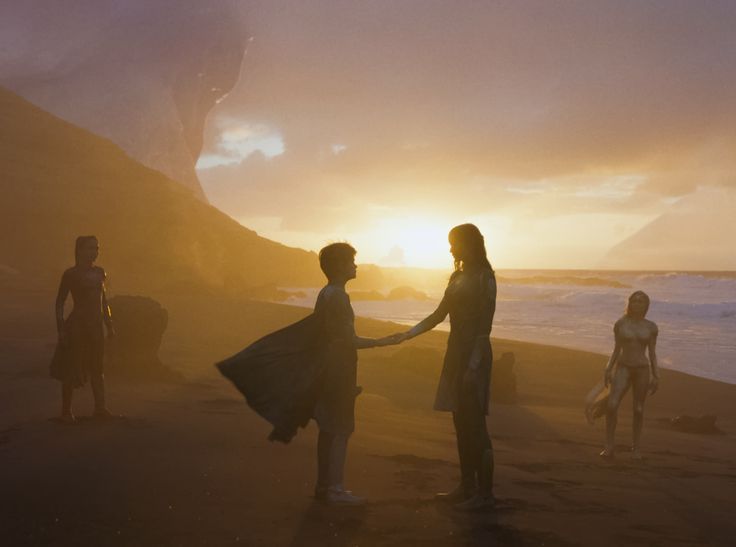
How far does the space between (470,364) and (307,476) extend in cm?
186

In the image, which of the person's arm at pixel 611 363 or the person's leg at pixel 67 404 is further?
the person's arm at pixel 611 363

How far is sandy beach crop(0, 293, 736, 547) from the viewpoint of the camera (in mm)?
5176

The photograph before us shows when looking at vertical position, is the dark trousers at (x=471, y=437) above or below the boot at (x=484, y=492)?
above

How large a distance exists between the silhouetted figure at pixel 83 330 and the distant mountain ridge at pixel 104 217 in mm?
24512

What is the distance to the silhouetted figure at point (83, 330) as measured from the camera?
27.4 feet

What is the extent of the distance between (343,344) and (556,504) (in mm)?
2273

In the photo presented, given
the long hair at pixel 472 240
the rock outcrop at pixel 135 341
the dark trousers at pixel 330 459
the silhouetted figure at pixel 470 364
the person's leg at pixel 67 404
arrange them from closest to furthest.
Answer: the dark trousers at pixel 330 459 → the silhouetted figure at pixel 470 364 → the long hair at pixel 472 240 → the person's leg at pixel 67 404 → the rock outcrop at pixel 135 341

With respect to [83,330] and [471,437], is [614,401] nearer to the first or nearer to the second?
[471,437]

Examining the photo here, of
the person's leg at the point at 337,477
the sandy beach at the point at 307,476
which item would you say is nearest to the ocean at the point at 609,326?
the sandy beach at the point at 307,476

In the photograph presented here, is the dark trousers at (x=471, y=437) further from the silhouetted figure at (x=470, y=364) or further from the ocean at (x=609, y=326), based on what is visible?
the ocean at (x=609, y=326)

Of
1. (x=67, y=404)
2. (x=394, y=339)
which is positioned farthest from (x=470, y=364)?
(x=67, y=404)

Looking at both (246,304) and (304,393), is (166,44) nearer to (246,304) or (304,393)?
(246,304)

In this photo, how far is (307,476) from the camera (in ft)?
21.7

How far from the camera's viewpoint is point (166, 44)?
295 feet
